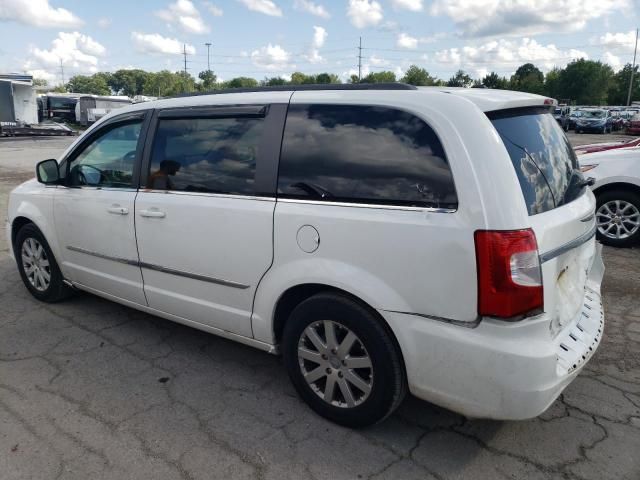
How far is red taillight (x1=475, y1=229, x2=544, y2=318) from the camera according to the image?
85.3 inches

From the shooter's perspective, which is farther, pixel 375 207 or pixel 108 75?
pixel 108 75

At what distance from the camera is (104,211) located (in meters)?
3.67

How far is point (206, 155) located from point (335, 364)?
147 cm

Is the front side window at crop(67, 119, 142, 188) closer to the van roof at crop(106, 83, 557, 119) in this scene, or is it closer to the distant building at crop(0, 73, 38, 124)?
the van roof at crop(106, 83, 557, 119)

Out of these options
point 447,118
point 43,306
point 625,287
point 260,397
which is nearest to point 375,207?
point 447,118

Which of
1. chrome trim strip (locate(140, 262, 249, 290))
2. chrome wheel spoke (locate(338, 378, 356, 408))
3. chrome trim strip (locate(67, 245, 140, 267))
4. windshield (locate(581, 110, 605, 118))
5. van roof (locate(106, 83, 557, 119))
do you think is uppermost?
windshield (locate(581, 110, 605, 118))

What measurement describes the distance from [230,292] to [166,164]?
97 centimetres

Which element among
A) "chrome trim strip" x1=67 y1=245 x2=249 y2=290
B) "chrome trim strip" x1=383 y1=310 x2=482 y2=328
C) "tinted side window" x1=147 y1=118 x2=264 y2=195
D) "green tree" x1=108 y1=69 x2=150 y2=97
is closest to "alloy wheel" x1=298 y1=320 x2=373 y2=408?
"chrome trim strip" x1=383 y1=310 x2=482 y2=328

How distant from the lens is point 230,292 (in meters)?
3.06

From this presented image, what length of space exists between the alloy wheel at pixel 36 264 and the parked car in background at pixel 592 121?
37.2 metres

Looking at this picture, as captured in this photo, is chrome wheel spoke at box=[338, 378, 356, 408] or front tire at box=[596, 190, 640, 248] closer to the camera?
chrome wheel spoke at box=[338, 378, 356, 408]

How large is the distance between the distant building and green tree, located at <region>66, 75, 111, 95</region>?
4527 inches

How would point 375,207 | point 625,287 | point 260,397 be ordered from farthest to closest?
point 625,287 < point 260,397 < point 375,207

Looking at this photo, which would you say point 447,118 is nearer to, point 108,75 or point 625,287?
point 625,287
